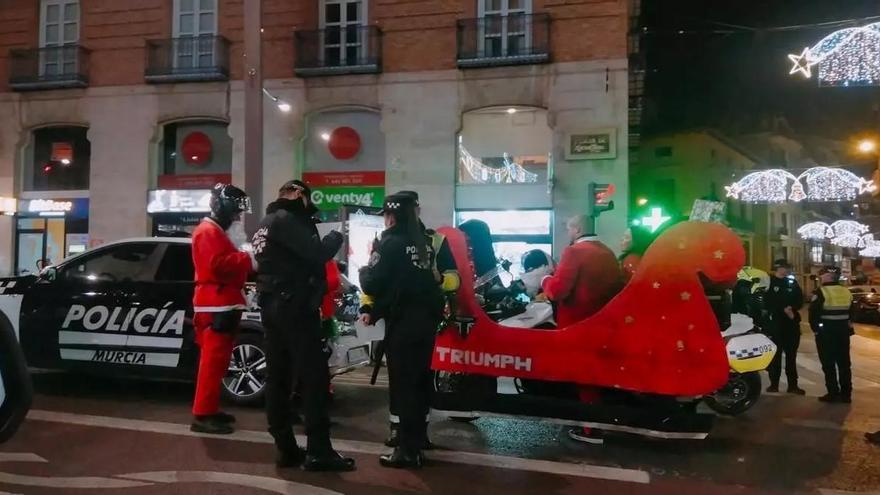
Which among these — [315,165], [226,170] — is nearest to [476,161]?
[315,165]

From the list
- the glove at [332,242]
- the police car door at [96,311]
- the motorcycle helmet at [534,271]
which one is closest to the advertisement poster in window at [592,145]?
the motorcycle helmet at [534,271]

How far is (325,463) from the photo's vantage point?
4.87 meters

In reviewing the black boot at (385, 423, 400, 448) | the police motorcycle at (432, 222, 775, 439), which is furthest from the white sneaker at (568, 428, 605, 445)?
the black boot at (385, 423, 400, 448)

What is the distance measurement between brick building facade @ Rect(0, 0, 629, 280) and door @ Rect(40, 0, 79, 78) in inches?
2.2

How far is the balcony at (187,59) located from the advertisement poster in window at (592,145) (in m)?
8.78

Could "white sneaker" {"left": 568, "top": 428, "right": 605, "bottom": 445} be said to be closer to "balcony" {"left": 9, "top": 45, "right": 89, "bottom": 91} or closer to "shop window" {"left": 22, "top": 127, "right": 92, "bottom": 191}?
"shop window" {"left": 22, "top": 127, "right": 92, "bottom": 191}

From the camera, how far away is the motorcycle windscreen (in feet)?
7.68

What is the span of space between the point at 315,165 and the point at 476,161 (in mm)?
4119

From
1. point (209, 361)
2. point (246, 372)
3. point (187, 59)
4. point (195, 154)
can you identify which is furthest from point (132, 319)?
point (187, 59)

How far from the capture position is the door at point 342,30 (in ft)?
58.8

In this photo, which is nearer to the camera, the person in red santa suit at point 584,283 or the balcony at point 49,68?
the person in red santa suit at point 584,283

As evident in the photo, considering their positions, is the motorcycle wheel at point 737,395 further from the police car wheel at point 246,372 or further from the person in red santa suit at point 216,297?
the person in red santa suit at point 216,297

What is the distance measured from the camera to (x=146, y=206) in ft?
61.3

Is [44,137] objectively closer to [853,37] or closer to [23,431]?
[23,431]
